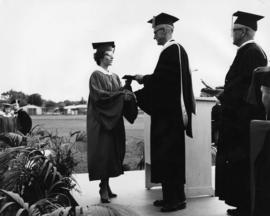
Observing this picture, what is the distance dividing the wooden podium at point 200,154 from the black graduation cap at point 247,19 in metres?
1.04

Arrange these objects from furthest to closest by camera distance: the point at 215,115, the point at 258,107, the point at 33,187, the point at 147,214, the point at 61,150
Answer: the point at 215,115 < the point at 147,214 < the point at 258,107 < the point at 61,150 < the point at 33,187

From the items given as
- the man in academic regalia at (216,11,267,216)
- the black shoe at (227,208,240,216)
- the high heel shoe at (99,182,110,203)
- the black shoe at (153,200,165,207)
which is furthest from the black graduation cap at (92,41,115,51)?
the black shoe at (227,208,240,216)

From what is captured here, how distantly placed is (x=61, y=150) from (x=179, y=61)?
1514 millimetres

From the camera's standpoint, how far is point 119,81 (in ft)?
15.6

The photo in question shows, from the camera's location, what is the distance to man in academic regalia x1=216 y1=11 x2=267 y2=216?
375 centimetres

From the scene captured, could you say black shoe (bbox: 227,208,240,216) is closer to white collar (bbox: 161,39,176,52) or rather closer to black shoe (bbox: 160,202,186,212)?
black shoe (bbox: 160,202,186,212)

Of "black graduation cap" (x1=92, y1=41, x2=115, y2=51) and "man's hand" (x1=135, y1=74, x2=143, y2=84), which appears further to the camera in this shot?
"black graduation cap" (x1=92, y1=41, x2=115, y2=51)

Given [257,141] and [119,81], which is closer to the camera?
[257,141]

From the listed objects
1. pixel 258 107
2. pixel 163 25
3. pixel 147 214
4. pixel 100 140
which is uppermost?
pixel 163 25

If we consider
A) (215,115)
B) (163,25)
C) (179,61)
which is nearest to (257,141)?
(179,61)

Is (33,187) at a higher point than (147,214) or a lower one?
higher

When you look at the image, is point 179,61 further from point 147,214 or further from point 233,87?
point 147,214

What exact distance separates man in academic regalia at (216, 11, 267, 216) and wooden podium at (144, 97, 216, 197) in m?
0.72

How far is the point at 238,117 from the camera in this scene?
3.78 m
